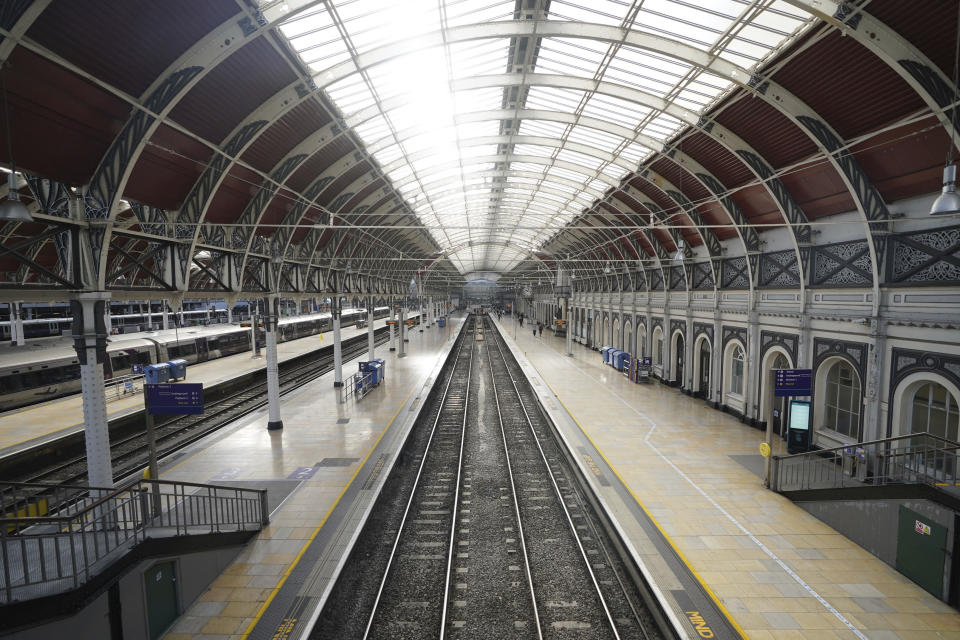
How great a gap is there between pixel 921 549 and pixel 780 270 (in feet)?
32.8

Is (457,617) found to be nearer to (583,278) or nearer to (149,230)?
(149,230)

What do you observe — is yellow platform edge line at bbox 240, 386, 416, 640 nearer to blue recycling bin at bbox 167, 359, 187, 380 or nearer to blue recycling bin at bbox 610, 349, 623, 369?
blue recycling bin at bbox 167, 359, 187, 380

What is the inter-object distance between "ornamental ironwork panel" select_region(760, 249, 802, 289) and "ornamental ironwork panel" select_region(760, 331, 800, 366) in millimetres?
1620

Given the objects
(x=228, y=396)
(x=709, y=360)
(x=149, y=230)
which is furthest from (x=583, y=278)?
(x=149, y=230)

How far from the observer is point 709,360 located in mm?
20453

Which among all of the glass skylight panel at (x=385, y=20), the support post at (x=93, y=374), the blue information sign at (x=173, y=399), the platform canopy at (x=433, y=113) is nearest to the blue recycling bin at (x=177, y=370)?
the platform canopy at (x=433, y=113)

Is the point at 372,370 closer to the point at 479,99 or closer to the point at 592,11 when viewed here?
the point at 479,99

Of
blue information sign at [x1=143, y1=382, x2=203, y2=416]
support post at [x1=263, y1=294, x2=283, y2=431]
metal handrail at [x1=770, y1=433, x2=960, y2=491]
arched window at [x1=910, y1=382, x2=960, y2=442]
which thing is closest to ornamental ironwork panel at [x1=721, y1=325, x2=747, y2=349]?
metal handrail at [x1=770, y1=433, x2=960, y2=491]

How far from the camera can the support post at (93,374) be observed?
308 inches

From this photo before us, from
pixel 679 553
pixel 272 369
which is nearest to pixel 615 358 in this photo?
pixel 272 369

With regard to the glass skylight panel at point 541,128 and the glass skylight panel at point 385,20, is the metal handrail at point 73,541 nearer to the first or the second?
the glass skylight panel at point 385,20

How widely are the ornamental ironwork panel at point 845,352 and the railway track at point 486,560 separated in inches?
313

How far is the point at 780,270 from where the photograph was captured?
15.1 m

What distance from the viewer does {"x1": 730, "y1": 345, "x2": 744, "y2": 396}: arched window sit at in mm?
17750
